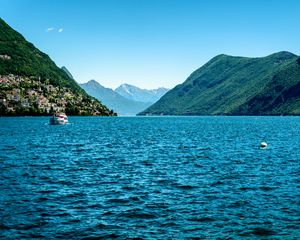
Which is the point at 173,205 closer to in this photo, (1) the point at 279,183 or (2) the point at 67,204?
(2) the point at 67,204

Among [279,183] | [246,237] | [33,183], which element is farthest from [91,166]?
[246,237]

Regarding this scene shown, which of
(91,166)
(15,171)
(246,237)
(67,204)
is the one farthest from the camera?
(91,166)

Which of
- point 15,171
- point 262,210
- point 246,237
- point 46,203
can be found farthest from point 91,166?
point 246,237

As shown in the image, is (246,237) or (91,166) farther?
(91,166)

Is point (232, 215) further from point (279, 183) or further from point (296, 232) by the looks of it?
point (279, 183)

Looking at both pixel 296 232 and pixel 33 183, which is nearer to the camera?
pixel 296 232

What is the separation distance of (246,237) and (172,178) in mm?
25578

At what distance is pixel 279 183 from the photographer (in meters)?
51.3

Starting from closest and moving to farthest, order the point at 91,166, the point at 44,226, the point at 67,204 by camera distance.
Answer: the point at 44,226 → the point at 67,204 → the point at 91,166

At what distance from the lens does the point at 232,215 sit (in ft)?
118

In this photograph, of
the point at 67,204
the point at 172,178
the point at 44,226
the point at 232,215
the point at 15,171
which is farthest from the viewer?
the point at 15,171

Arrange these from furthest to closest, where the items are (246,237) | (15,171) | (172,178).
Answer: (15,171) → (172,178) → (246,237)

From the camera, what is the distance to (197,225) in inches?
1292

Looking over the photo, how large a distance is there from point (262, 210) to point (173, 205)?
29.5ft
